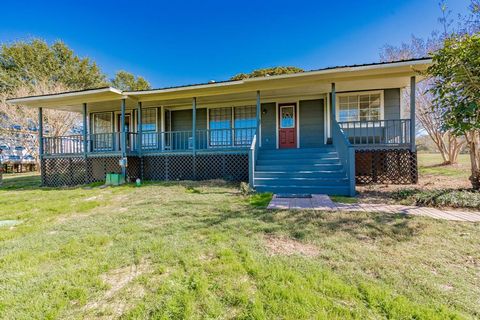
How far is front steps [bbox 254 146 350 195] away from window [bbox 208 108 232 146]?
9.55ft

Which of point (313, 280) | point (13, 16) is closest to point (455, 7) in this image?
point (313, 280)

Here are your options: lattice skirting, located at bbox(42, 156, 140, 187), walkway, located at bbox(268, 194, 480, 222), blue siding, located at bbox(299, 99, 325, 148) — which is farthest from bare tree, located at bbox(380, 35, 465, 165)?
lattice skirting, located at bbox(42, 156, 140, 187)

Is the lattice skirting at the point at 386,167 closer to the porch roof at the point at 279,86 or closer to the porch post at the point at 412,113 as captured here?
the porch post at the point at 412,113

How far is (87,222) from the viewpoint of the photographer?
429cm

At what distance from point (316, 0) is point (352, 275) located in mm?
13019

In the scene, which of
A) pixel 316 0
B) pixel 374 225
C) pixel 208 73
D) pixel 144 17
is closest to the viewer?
pixel 374 225

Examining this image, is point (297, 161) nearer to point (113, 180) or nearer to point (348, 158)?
point (348, 158)

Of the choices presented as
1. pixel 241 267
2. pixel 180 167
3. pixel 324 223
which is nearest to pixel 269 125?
pixel 180 167

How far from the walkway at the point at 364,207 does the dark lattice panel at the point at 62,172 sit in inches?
368

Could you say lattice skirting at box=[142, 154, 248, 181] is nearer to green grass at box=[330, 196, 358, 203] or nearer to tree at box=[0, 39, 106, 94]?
green grass at box=[330, 196, 358, 203]

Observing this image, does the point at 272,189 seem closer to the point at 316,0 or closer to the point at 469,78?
the point at 469,78

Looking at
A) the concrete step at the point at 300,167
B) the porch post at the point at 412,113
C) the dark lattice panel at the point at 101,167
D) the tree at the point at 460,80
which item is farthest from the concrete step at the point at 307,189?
the dark lattice panel at the point at 101,167

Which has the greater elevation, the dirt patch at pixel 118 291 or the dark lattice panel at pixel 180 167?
the dark lattice panel at pixel 180 167

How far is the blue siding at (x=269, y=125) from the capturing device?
10.4m
